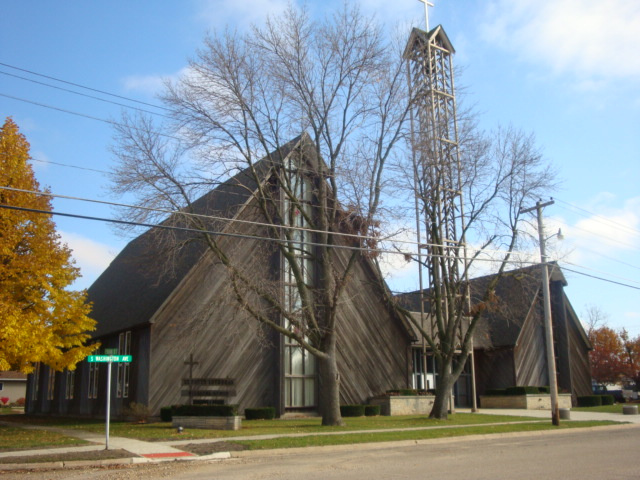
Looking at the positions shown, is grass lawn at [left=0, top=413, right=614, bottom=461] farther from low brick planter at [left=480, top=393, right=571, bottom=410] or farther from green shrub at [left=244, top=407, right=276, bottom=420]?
low brick planter at [left=480, top=393, right=571, bottom=410]

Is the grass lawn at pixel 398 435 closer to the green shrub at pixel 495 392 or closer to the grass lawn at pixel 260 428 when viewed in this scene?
the grass lawn at pixel 260 428

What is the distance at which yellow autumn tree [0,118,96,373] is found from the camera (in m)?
20.3

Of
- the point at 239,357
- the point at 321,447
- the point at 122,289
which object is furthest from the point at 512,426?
the point at 122,289

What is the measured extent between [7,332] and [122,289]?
48.4ft

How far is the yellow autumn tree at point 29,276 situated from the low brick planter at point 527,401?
23776 mm

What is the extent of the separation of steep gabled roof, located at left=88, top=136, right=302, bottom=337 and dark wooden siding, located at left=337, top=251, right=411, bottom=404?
6449mm

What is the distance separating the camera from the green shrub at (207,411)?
69.9 ft

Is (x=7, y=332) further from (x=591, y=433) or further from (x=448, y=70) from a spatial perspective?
(x=448, y=70)

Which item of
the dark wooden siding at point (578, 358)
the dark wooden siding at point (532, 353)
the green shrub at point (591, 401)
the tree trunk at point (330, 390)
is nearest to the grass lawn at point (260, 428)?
the tree trunk at point (330, 390)

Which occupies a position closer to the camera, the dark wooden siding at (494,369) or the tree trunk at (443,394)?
the tree trunk at (443,394)

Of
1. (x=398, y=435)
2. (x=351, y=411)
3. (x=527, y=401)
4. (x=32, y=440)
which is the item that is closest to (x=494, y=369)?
(x=527, y=401)

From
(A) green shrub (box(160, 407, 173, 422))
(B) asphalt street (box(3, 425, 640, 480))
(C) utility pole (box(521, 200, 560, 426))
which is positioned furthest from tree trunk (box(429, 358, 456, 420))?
(A) green shrub (box(160, 407, 173, 422))

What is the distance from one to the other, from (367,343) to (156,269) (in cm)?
1137

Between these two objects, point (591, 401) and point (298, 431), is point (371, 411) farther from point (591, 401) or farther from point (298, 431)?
point (591, 401)
